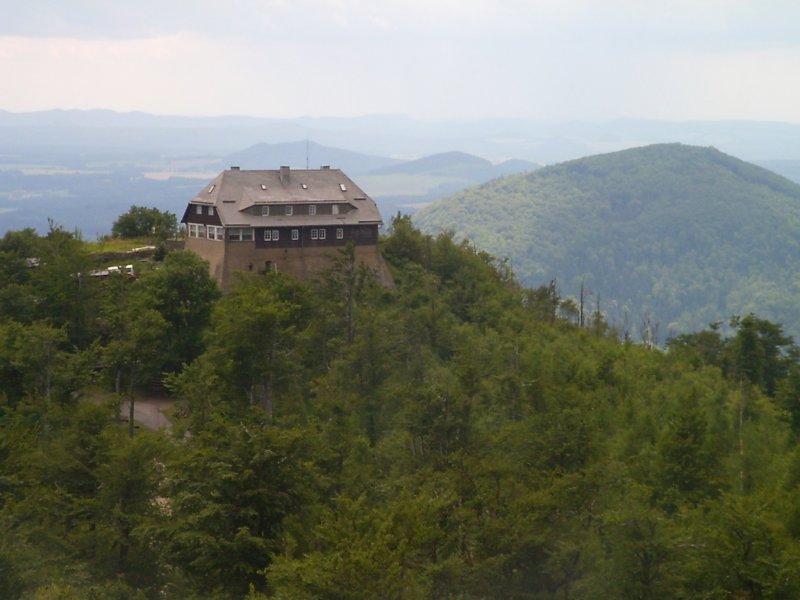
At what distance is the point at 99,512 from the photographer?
3056cm

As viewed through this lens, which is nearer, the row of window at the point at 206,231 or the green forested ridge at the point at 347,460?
the green forested ridge at the point at 347,460

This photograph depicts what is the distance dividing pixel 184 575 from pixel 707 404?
90.1 ft

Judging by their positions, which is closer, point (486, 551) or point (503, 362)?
point (486, 551)

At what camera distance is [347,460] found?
3450 centimetres

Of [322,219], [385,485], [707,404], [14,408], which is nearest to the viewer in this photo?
[385,485]

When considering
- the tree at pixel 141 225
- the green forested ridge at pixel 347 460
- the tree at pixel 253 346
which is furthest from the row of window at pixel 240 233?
the tree at pixel 253 346

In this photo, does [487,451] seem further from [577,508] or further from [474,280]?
[474,280]

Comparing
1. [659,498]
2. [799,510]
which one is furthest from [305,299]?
[799,510]

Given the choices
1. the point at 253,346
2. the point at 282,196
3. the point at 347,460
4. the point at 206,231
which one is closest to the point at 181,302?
the point at 253,346

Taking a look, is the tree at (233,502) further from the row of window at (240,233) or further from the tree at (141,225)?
the tree at (141,225)

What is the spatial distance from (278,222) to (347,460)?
1067 inches

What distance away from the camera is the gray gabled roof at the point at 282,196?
5909cm

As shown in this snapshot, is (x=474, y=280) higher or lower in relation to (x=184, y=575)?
higher

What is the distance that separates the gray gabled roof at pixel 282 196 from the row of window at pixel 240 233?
0.41 m
